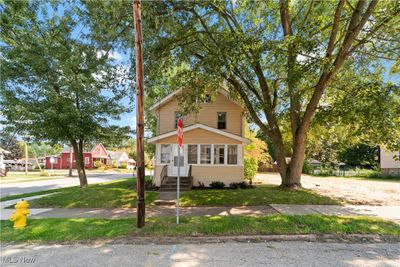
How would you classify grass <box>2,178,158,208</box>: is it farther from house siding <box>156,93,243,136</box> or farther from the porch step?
house siding <box>156,93,243,136</box>

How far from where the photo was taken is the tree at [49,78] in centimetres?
1123

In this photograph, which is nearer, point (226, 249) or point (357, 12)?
point (226, 249)

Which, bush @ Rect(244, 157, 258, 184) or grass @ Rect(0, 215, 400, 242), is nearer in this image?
grass @ Rect(0, 215, 400, 242)

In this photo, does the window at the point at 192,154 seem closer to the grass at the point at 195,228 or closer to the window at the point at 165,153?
the window at the point at 165,153

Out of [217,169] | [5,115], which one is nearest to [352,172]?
[217,169]

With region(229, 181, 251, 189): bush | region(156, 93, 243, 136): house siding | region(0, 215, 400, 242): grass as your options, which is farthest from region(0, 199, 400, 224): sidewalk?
region(156, 93, 243, 136): house siding

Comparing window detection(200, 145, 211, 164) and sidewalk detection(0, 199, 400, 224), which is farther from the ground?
window detection(200, 145, 211, 164)

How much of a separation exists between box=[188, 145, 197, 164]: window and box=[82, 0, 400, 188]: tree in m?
4.62

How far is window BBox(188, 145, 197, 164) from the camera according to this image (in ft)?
50.8

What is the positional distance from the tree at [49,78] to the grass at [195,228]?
6632 millimetres

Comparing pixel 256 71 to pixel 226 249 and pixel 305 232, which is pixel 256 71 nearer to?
pixel 305 232

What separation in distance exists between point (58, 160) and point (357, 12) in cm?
5401

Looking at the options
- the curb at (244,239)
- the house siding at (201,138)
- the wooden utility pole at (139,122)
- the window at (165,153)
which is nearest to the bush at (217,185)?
the house siding at (201,138)

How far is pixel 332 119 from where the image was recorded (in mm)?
10891
